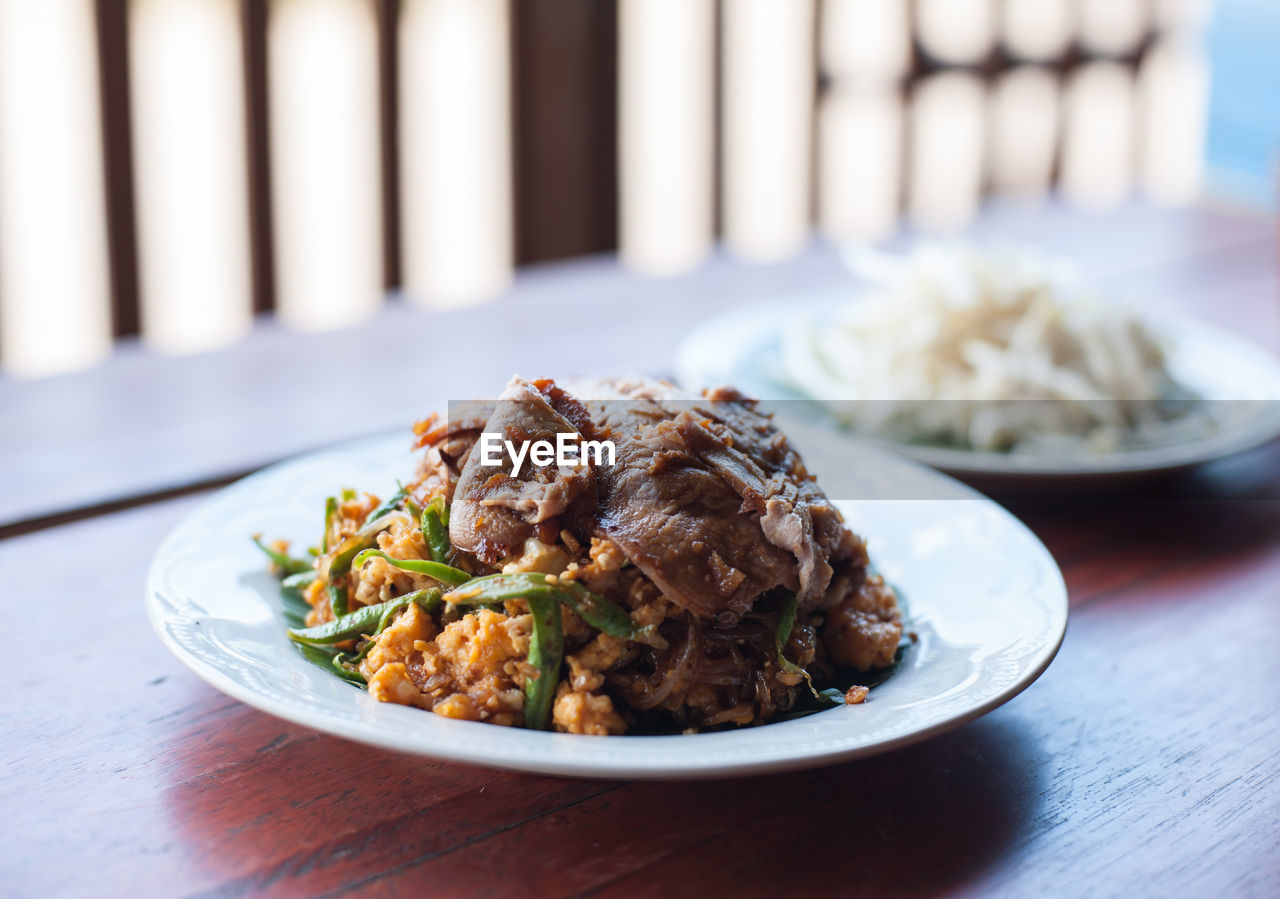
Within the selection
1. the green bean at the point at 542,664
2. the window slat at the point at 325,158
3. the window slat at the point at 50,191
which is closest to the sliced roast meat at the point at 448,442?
the green bean at the point at 542,664

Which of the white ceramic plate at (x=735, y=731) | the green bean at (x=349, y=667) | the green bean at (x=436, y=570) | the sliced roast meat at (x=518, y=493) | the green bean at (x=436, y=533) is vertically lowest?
the green bean at (x=349, y=667)

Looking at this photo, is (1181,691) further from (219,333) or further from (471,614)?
(219,333)

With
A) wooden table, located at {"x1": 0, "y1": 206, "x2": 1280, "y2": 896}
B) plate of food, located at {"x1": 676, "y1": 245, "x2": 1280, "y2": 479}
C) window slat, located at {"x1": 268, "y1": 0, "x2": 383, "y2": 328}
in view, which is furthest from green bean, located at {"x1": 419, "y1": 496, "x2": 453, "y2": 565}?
window slat, located at {"x1": 268, "y1": 0, "x2": 383, "y2": 328}

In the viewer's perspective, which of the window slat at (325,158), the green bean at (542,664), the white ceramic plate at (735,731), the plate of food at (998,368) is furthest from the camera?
the window slat at (325,158)

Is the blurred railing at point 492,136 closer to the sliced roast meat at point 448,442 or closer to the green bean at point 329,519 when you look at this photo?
the green bean at point 329,519

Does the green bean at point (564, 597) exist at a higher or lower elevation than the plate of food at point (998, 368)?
lower

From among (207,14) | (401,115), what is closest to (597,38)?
(401,115)
